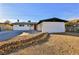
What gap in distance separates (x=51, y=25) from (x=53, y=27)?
40 mm

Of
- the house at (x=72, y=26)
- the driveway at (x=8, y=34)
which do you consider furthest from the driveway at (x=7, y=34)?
the house at (x=72, y=26)

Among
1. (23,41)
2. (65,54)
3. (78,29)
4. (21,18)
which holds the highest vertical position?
(21,18)

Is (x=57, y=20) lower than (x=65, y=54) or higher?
higher

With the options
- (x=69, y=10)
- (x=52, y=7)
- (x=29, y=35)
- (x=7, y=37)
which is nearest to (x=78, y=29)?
(x=69, y=10)

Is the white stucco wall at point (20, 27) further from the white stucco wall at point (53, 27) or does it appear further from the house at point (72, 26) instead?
the house at point (72, 26)

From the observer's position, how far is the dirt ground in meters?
2.21

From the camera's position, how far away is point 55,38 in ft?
7.45

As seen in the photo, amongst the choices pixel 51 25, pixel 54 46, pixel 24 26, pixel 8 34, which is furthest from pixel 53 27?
pixel 8 34

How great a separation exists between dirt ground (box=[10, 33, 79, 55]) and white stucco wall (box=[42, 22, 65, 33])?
0.30 feet

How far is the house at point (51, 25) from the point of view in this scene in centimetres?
227

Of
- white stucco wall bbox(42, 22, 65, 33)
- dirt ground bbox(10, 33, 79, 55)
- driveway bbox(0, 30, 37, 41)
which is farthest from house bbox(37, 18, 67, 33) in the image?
driveway bbox(0, 30, 37, 41)

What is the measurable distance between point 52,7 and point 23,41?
0.61 m

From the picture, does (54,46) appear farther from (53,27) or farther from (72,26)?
(72,26)

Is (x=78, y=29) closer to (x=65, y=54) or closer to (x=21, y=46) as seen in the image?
(x=65, y=54)
